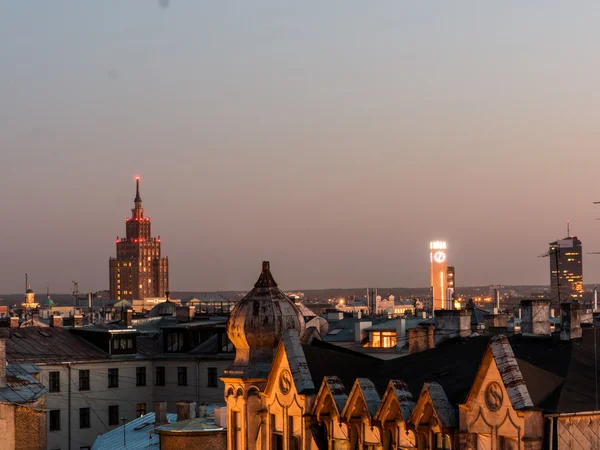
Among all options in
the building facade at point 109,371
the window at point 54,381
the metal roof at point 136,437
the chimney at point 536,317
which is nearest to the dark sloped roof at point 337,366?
the chimney at point 536,317

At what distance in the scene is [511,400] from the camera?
31.8m

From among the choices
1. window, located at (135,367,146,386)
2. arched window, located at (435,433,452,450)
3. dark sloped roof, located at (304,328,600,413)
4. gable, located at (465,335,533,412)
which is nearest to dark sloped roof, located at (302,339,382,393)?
dark sloped roof, located at (304,328,600,413)

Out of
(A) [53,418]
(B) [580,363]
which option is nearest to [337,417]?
(B) [580,363]

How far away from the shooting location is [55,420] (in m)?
91.7

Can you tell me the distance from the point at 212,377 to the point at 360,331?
15.1 meters

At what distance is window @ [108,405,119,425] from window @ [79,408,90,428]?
2.14 metres

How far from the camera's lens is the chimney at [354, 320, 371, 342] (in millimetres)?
106137

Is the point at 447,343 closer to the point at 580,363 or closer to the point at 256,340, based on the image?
the point at 256,340

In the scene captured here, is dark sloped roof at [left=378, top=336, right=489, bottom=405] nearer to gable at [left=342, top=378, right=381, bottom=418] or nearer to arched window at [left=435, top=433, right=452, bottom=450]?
arched window at [left=435, top=433, right=452, bottom=450]

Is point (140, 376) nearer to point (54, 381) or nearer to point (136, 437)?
point (54, 381)

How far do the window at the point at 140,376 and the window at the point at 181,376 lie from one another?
8.70 feet

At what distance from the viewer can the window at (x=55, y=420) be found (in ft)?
299

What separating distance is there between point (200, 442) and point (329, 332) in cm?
5966

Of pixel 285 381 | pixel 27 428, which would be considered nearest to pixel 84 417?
pixel 27 428
